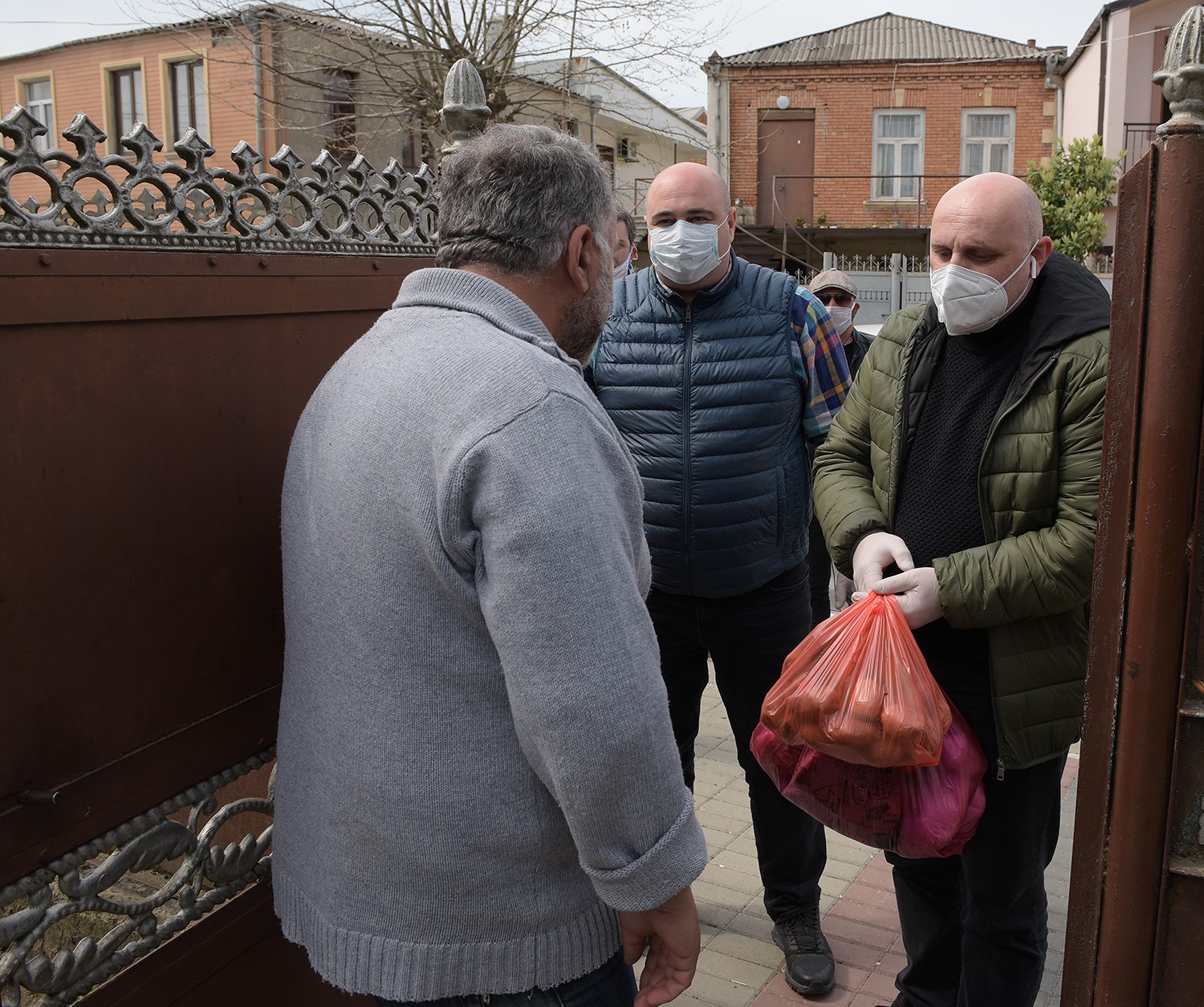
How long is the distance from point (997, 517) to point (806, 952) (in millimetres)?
1552

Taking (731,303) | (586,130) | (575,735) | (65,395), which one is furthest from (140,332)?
(586,130)

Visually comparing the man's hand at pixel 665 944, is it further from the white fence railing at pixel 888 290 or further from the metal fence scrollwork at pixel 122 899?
the white fence railing at pixel 888 290

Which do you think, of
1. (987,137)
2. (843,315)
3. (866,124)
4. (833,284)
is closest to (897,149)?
(866,124)

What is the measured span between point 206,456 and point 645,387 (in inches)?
58.0

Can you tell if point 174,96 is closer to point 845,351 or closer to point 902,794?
point 845,351

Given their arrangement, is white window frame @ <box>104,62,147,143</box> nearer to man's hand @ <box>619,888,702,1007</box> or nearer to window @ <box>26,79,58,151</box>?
window @ <box>26,79,58,151</box>

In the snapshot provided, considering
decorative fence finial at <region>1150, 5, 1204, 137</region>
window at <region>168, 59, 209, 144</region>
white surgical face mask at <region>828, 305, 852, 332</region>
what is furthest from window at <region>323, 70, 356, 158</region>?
decorative fence finial at <region>1150, 5, 1204, 137</region>

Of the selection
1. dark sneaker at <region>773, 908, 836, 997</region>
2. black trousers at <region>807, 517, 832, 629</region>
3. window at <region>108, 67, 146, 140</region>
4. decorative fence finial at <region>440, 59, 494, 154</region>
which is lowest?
dark sneaker at <region>773, 908, 836, 997</region>

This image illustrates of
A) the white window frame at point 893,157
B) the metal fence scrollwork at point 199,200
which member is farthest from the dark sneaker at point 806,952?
the white window frame at point 893,157

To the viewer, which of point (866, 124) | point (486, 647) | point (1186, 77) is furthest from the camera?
point (866, 124)

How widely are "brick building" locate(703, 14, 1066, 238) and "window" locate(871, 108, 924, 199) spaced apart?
0.02 m

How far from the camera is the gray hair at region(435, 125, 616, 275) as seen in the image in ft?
5.47

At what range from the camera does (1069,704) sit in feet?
7.70

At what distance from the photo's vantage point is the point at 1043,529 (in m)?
2.30
